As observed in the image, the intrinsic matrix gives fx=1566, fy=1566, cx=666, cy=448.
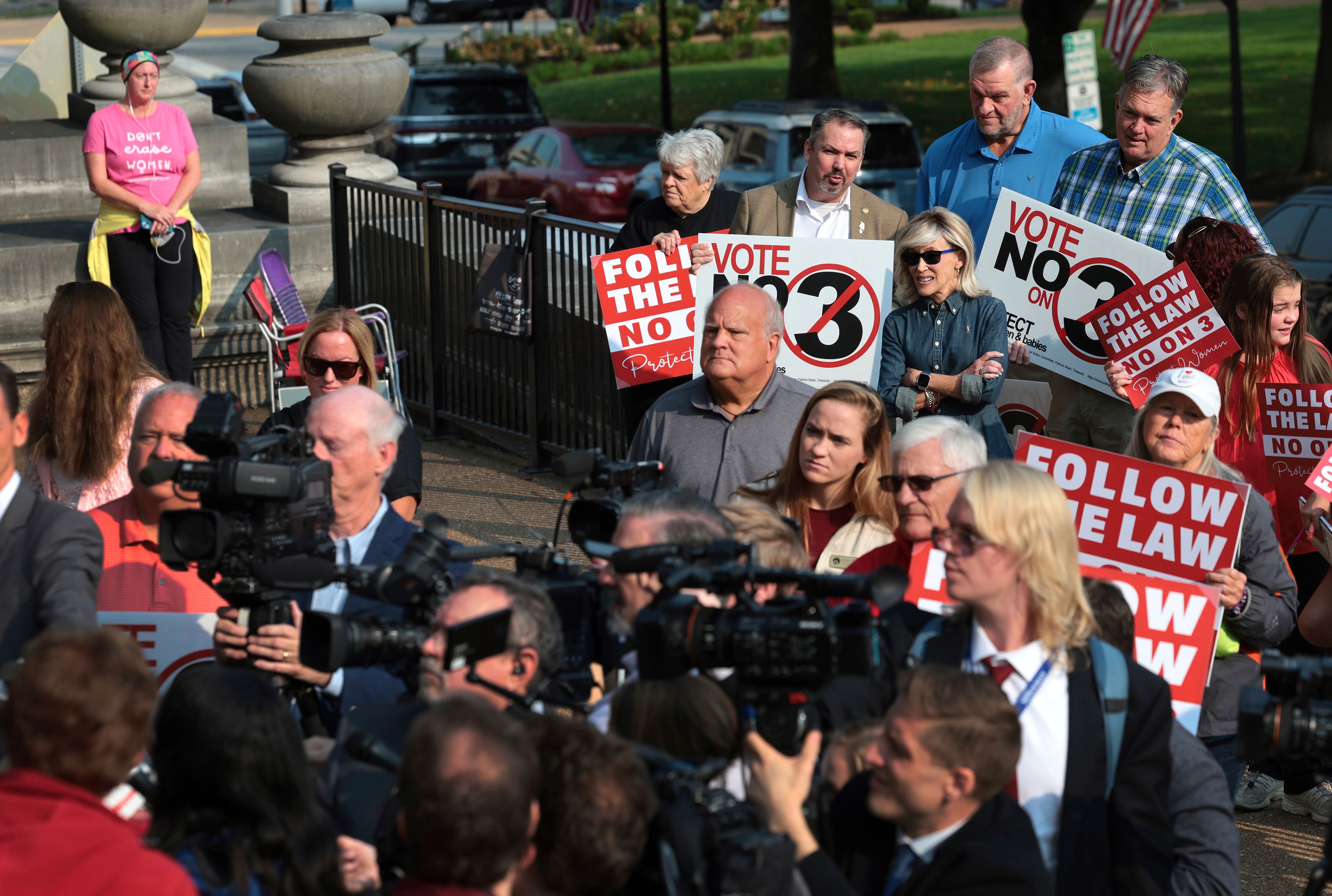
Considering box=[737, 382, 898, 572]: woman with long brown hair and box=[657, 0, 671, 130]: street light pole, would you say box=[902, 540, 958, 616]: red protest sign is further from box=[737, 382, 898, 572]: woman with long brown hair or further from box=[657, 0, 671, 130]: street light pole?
box=[657, 0, 671, 130]: street light pole

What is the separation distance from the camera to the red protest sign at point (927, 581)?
4.72m

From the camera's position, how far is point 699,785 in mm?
3086

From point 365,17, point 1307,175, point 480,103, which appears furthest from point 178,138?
point 1307,175

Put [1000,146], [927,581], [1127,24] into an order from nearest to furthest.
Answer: [927,581] → [1000,146] → [1127,24]

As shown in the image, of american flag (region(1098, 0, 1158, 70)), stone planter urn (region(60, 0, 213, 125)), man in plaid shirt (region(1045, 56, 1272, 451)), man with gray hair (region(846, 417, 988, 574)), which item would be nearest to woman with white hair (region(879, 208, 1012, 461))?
man in plaid shirt (region(1045, 56, 1272, 451))

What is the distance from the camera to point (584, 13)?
38188 mm

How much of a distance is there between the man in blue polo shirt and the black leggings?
5.40 m

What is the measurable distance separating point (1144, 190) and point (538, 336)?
14.9 ft

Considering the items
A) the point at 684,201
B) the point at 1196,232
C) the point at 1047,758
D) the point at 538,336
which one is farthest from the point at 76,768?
the point at 538,336

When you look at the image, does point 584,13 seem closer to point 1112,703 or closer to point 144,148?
point 144,148

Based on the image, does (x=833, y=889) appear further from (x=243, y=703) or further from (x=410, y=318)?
(x=410, y=318)

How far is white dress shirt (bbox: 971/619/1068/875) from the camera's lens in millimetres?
3574

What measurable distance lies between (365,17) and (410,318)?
294cm

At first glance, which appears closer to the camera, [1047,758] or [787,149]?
[1047,758]
